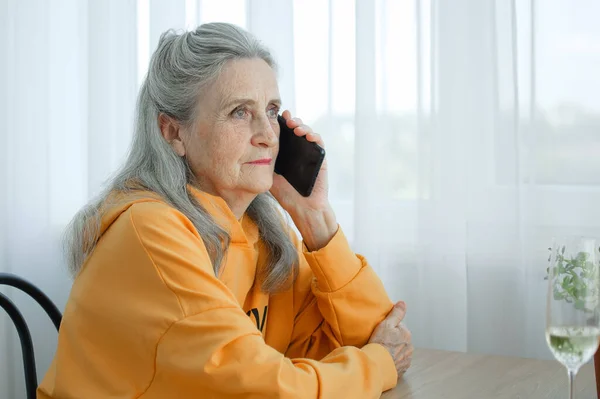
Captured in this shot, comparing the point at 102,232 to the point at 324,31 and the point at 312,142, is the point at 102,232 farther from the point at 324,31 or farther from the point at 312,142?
the point at 324,31

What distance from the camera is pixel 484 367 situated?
4.73ft

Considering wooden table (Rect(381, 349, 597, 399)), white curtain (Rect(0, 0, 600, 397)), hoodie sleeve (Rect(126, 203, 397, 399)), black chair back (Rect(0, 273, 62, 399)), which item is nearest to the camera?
hoodie sleeve (Rect(126, 203, 397, 399))

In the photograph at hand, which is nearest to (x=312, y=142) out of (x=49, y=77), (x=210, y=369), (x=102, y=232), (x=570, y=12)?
(x=102, y=232)

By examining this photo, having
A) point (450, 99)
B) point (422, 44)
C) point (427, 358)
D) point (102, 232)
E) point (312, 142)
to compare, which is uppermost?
point (422, 44)

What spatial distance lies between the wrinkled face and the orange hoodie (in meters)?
0.06

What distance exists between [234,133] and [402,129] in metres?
0.67

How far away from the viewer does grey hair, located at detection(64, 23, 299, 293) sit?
4.36ft

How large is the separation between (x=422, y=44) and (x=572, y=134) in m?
0.42

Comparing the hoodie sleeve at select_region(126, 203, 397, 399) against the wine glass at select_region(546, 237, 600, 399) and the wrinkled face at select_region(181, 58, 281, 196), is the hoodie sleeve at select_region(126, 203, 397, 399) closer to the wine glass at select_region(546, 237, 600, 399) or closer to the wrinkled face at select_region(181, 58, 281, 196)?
the wrinkled face at select_region(181, 58, 281, 196)

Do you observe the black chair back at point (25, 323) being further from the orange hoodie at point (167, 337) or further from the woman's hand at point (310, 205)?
the woman's hand at point (310, 205)

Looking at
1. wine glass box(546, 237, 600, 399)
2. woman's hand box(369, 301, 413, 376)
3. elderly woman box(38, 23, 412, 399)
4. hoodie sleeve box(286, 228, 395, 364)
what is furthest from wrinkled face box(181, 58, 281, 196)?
wine glass box(546, 237, 600, 399)

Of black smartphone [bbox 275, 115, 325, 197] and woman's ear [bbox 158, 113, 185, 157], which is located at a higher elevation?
woman's ear [bbox 158, 113, 185, 157]

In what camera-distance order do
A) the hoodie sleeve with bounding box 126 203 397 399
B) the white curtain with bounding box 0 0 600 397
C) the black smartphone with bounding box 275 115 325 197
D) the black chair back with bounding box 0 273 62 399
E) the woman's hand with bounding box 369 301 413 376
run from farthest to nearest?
the white curtain with bounding box 0 0 600 397
the black chair back with bounding box 0 273 62 399
the black smartphone with bounding box 275 115 325 197
the woman's hand with bounding box 369 301 413 376
the hoodie sleeve with bounding box 126 203 397 399

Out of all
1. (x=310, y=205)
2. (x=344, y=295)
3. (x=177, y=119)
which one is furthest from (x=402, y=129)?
(x=177, y=119)
